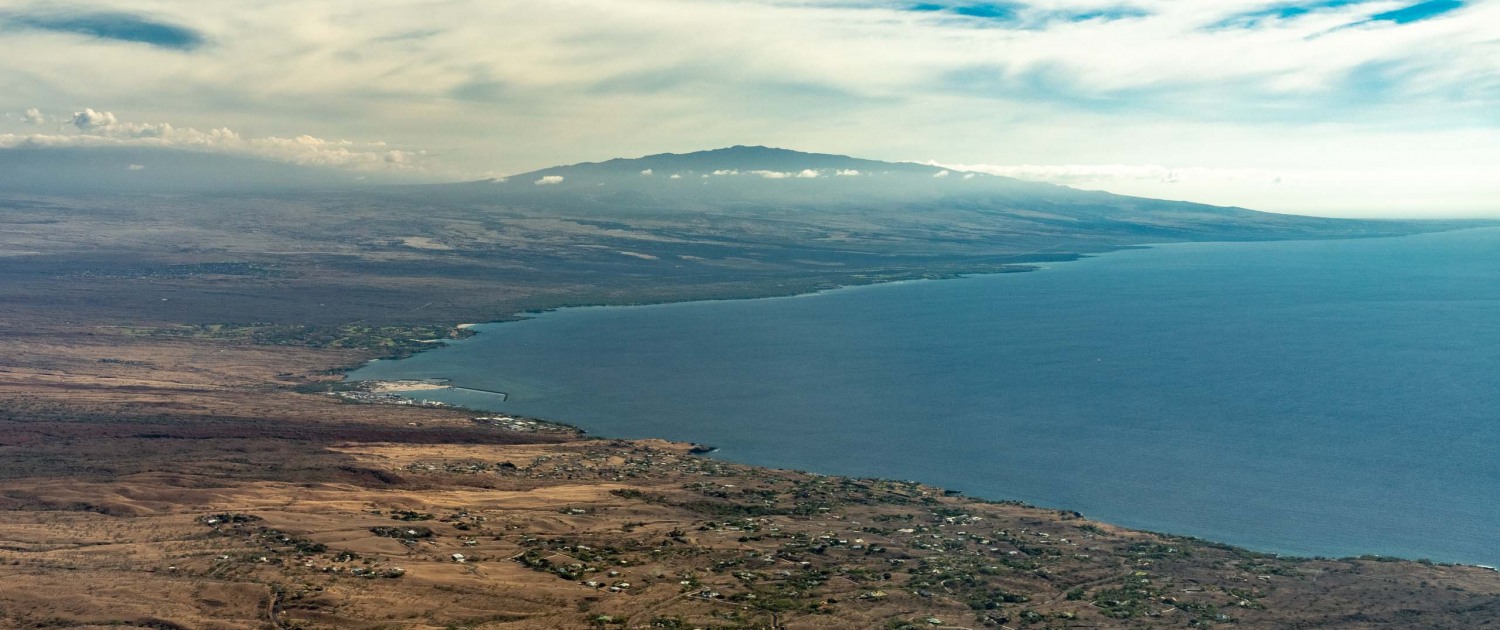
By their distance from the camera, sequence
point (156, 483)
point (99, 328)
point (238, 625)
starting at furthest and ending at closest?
point (99, 328) < point (156, 483) < point (238, 625)

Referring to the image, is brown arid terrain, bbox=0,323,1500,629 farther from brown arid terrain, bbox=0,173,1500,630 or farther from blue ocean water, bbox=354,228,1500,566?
blue ocean water, bbox=354,228,1500,566

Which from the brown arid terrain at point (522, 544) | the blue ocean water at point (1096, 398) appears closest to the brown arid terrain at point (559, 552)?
the brown arid terrain at point (522, 544)

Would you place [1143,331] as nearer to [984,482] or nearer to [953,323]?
[953,323]

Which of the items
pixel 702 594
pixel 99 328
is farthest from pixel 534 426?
pixel 99 328

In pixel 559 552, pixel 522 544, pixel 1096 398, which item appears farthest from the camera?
pixel 1096 398

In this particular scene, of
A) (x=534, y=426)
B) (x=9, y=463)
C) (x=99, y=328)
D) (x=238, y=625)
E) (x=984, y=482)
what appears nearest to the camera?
(x=238, y=625)

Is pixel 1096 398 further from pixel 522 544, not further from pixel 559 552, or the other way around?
pixel 522 544

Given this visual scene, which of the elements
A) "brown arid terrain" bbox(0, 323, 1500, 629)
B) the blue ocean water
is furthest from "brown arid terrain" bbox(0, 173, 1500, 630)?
the blue ocean water

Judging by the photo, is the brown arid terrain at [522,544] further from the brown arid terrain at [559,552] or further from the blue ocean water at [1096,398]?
the blue ocean water at [1096,398]

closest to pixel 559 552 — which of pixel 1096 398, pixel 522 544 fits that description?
pixel 522 544
